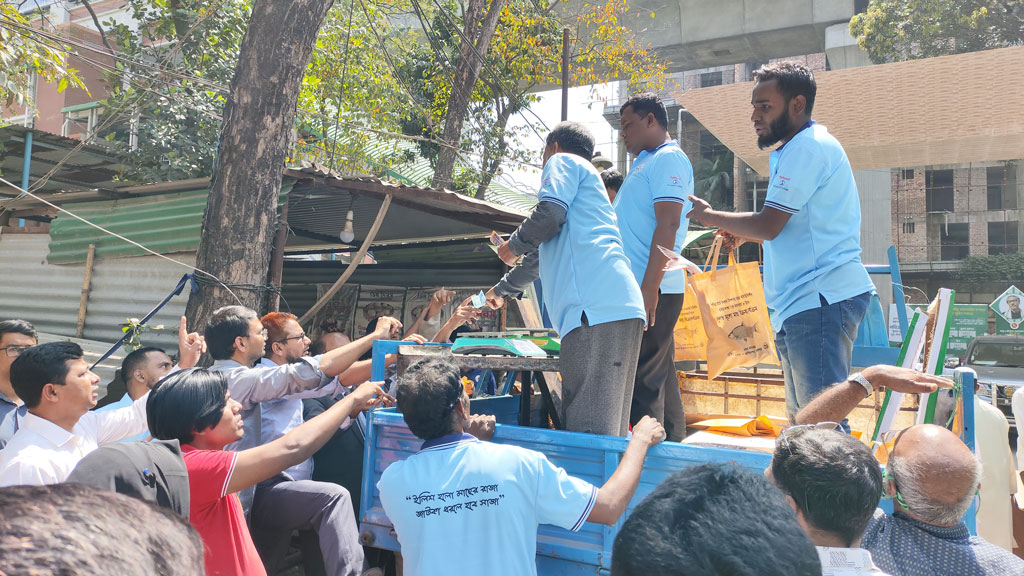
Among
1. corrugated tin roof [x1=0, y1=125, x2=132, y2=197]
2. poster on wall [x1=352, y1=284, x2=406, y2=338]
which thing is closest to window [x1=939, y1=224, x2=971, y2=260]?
poster on wall [x1=352, y1=284, x2=406, y2=338]

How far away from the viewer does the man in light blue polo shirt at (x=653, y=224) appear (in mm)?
3203

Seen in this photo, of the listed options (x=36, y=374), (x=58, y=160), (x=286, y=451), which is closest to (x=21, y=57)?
(x=58, y=160)

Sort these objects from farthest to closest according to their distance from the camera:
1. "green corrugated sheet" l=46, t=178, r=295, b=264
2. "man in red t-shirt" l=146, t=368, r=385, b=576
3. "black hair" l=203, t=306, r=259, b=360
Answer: "green corrugated sheet" l=46, t=178, r=295, b=264 < "black hair" l=203, t=306, r=259, b=360 < "man in red t-shirt" l=146, t=368, r=385, b=576

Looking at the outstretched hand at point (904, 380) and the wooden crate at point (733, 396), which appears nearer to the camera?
the outstretched hand at point (904, 380)

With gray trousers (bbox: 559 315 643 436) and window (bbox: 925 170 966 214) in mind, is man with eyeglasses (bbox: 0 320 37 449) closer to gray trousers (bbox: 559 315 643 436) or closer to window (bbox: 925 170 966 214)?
gray trousers (bbox: 559 315 643 436)

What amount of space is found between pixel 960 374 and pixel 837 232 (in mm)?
674

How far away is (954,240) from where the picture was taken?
1129 inches

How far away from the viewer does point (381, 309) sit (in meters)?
9.91

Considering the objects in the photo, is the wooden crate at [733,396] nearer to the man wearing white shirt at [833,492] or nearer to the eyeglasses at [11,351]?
the man wearing white shirt at [833,492]

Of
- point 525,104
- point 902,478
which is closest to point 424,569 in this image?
point 902,478

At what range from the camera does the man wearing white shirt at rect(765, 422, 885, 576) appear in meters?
1.60

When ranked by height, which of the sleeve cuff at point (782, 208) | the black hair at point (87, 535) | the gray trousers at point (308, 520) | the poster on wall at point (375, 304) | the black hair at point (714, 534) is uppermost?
the sleeve cuff at point (782, 208)

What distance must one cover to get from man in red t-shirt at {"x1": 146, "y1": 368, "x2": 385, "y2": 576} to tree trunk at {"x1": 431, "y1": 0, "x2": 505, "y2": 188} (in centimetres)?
804

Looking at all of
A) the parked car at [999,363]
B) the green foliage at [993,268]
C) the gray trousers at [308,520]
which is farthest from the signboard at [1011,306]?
the gray trousers at [308,520]
